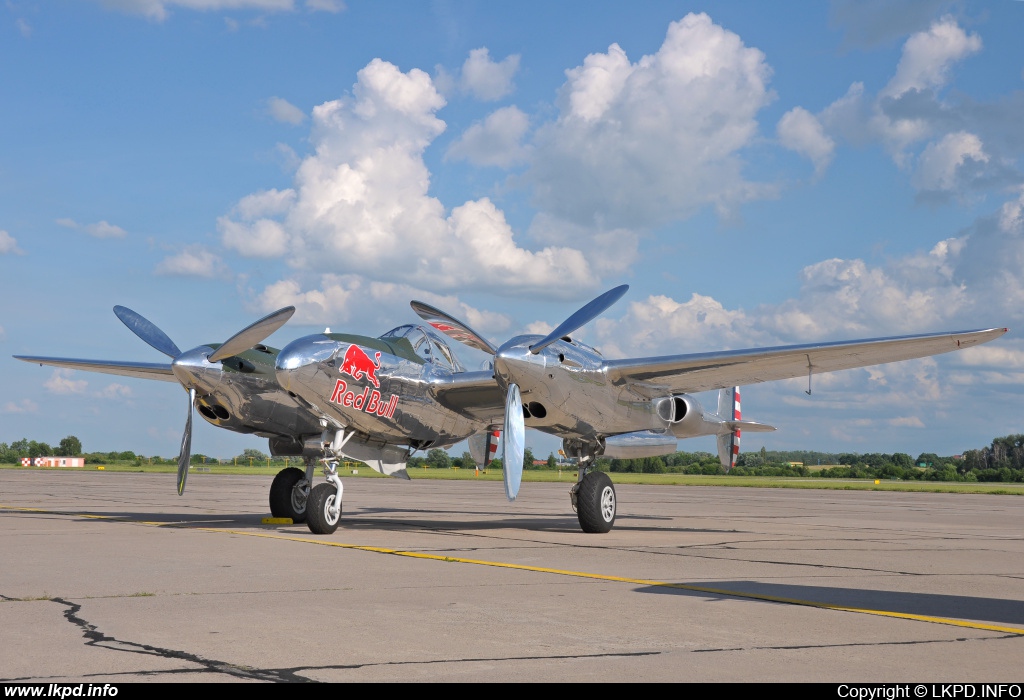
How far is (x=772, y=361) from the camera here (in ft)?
51.7

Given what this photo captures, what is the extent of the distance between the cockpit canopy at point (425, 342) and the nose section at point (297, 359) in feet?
6.53

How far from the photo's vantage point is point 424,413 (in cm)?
1730

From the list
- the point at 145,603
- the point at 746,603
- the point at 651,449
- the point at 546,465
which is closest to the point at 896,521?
the point at 651,449

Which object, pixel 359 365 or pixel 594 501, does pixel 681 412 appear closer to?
pixel 594 501

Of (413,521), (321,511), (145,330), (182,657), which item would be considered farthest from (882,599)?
(145,330)

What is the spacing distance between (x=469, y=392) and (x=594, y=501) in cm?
309

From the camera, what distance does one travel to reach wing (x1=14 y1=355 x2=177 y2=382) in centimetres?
2059

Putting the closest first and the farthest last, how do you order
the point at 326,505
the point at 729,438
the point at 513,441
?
1. the point at 513,441
2. the point at 326,505
3. the point at 729,438

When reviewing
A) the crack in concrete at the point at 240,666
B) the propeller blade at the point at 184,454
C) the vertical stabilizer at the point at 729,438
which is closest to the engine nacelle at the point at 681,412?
the propeller blade at the point at 184,454

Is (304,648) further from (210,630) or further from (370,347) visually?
(370,347)

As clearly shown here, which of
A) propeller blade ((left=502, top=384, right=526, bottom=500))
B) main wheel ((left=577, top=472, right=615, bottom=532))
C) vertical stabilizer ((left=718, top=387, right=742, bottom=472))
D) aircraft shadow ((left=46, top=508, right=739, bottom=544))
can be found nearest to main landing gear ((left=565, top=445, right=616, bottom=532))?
main wheel ((left=577, top=472, right=615, bottom=532))

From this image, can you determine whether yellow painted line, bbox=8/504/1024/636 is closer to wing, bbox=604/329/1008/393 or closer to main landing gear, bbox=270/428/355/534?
main landing gear, bbox=270/428/355/534

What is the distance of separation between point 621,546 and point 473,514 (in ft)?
32.6

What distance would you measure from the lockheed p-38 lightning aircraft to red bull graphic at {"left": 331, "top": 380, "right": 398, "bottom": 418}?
2 cm
